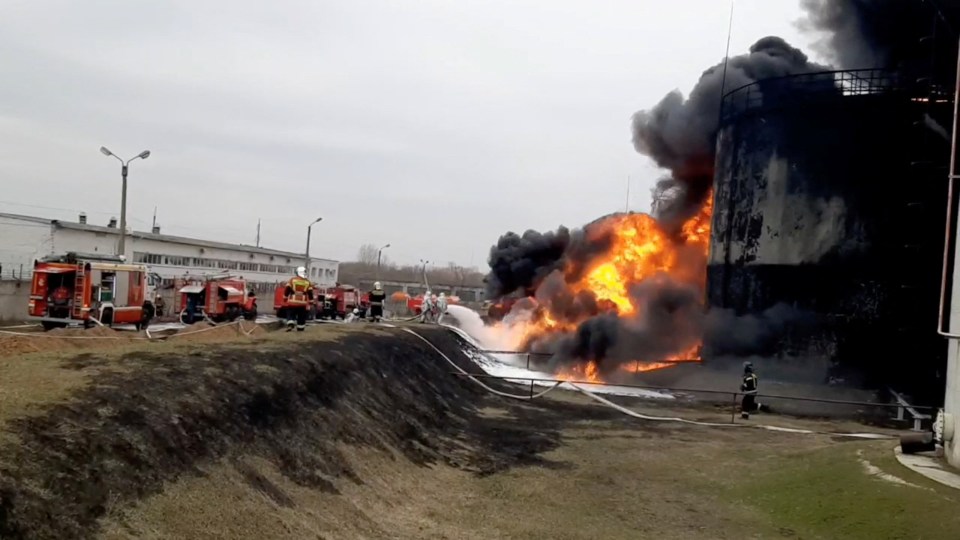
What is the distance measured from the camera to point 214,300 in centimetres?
3381

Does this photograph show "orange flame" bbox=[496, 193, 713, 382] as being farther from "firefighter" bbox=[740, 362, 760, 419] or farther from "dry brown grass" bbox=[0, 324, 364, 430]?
"dry brown grass" bbox=[0, 324, 364, 430]

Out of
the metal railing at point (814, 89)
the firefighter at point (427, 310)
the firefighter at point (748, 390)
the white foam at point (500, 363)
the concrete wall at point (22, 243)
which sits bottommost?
the white foam at point (500, 363)

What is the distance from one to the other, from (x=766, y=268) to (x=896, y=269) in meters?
4.32

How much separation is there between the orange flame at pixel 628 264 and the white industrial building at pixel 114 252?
71.7 ft

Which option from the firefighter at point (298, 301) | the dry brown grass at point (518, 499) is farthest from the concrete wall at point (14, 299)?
the dry brown grass at point (518, 499)

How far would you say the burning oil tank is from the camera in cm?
2511

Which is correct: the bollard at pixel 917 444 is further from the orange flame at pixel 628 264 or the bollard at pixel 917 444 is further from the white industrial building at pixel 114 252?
the white industrial building at pixel 114 252

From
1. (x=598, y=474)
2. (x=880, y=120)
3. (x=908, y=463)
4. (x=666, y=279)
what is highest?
(x=880, y=120)

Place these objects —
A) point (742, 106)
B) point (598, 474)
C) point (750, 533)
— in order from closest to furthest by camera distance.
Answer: point (750, 533) → point (598, 474) → point (742, 106)

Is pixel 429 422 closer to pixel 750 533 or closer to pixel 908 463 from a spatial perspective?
pixel 750 533

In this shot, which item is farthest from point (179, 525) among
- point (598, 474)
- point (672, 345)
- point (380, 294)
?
point (672, 345)

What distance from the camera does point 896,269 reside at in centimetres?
2566

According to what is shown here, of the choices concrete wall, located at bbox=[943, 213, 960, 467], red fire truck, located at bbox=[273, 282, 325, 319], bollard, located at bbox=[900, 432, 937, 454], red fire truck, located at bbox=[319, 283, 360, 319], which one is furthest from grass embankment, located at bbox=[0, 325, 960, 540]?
red fire truck, located at bbox=[319, 283, 360, 319]

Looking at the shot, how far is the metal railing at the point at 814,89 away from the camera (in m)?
26.5
